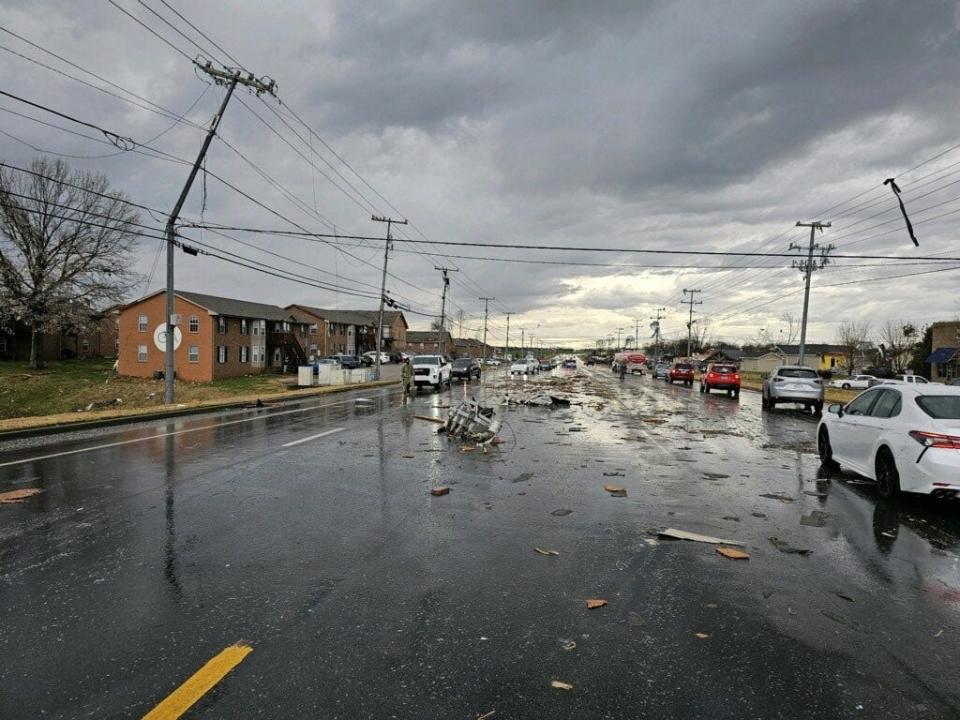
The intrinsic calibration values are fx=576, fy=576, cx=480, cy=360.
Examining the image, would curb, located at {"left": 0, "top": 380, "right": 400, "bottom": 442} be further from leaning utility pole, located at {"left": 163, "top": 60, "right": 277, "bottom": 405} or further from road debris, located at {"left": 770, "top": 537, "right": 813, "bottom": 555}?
road debris, located at {"left": 770, "top": 537, "right": 813, "bottom": 555}

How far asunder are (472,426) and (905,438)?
7.70m

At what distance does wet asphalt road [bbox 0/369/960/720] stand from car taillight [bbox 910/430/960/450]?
84 cm

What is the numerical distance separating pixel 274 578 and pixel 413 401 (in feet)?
64.7

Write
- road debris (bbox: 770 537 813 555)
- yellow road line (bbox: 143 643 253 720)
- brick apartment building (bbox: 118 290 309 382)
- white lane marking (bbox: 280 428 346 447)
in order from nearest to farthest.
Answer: yellow road line (bbox: 143 643 253 720)
road debris (bbox: 770 537 813 555)
white lane marking (bbox: 280 428 346 447)
brick apartment building (bbox: 118 290 309 382)

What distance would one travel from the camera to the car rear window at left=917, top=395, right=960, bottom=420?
7.06 m

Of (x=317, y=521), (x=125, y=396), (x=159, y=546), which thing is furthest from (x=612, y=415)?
(x=125, y=396)

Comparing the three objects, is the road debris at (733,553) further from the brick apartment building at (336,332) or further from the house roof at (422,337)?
the house roof at (422,337)

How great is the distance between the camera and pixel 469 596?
420cm

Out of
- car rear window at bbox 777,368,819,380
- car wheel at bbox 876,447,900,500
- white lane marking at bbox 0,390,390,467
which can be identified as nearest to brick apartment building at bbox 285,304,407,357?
white lane marking at bbox 0,390,390,467

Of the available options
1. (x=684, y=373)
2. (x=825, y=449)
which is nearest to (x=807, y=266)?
(x=684, y=373)

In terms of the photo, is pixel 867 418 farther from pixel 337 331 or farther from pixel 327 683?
pixel 337 331

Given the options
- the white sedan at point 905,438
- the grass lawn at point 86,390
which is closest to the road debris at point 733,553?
the white sedan at point 905,438

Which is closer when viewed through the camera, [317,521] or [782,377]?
[317,521]

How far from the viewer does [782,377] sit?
22.1 meters
